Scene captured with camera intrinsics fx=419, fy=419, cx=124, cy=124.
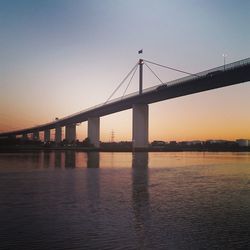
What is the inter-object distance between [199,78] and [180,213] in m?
53.5

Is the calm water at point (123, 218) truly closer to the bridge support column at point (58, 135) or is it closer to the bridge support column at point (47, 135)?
the bridge support column at point (58, 135)

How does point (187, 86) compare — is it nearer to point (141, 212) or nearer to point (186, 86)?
point (186, 86)

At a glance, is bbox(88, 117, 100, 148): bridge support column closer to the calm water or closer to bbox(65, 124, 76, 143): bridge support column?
bbox(65, 124, 76, 143): bridge support column

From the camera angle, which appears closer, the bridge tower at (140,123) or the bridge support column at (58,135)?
the bridge tower at (140,123)

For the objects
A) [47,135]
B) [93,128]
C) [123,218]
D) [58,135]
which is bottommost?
[123,218]

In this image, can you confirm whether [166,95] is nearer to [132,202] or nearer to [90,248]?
[132,202]

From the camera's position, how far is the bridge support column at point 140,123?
8194cm

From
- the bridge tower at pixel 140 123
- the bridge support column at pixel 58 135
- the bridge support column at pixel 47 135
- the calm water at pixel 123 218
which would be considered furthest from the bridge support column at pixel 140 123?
the bridge support column at pixel 47 135

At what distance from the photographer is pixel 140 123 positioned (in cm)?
8250

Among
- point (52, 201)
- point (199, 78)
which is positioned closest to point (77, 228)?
point (52, 201)

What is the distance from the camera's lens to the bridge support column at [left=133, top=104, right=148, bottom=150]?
81938 millimetres

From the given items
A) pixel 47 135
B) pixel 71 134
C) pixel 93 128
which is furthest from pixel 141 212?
pixel 47 135

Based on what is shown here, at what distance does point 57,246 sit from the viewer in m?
9.21

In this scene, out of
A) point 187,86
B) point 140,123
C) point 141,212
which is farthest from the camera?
point 140,123
